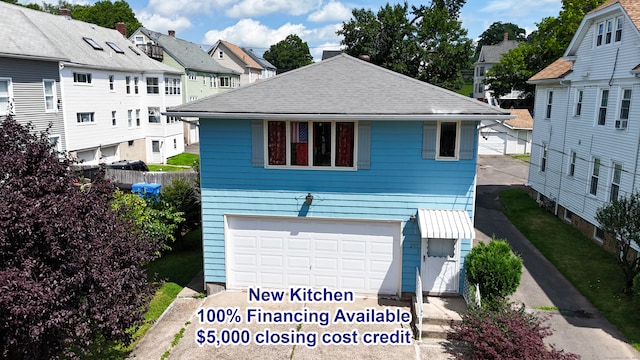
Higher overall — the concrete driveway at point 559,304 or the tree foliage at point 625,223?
the tree foliage at point 625,223

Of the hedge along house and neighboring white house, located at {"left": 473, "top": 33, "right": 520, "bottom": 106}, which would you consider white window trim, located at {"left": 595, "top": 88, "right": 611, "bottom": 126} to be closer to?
the hedge along house

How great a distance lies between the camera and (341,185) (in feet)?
41.7

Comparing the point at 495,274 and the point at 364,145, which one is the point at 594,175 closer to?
the point at 495,274

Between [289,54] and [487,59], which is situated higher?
[289,54]

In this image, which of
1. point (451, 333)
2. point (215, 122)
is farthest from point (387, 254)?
point (215, 122)

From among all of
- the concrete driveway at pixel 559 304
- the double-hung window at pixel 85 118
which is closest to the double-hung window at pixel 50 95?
the double-hung window at pixel 85 118

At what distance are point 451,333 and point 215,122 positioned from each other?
8.38 m

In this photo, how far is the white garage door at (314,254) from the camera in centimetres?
1303

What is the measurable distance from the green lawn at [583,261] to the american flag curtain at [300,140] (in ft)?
31.4

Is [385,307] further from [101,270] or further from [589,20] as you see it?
[589,20]

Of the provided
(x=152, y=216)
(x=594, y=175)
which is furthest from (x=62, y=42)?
(x=594, y=175)

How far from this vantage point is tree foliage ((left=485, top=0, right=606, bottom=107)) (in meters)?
35.7

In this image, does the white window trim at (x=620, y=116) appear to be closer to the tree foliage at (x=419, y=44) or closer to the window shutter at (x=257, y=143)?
the window shutter at (x=257, y=143)

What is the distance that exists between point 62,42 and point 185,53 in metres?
17.9
